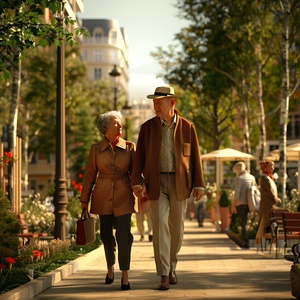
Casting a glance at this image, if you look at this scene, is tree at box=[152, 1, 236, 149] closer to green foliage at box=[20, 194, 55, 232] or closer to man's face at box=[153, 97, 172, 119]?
green foliage at box=[20, 194, 55, 232]

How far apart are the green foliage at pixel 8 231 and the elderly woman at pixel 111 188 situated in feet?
3.13

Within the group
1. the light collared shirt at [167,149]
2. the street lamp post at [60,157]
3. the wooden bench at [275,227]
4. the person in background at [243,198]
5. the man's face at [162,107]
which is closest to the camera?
the light collared shirt at [167,149]

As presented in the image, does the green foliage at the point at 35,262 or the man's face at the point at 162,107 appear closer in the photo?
the green foliage at the point at 35,262

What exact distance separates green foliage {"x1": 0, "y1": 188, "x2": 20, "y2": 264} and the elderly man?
179 cm

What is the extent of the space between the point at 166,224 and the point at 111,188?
2.95ft

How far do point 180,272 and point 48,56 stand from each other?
5554 cm

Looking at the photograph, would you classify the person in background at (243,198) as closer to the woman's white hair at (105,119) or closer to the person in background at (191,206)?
the woman's white hair at (105,119)

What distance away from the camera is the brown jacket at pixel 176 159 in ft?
40.2

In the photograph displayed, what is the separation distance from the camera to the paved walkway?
1168 centimetres

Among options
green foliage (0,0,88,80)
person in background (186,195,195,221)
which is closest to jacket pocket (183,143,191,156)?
green foliage (0,0,88,80)

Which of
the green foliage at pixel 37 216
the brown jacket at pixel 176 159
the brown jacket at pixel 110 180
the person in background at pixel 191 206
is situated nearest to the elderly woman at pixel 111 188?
the brown jacket at pixel 110 180

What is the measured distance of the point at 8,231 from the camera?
513 inches

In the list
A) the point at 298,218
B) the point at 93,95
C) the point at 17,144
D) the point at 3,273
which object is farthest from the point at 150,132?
the point at 93,95

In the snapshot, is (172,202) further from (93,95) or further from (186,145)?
(93,95)
